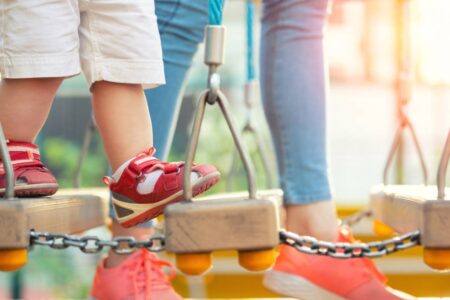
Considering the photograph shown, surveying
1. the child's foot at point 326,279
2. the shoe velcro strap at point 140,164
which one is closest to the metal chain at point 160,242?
the shoe velcro strap at point 140,164

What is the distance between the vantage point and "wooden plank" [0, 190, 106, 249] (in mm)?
954

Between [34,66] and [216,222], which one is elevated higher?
Result: [34,66]

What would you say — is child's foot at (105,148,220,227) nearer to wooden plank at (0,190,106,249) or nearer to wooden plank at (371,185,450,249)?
wooden plank at (0,190,106,249)

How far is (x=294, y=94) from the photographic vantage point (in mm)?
1455

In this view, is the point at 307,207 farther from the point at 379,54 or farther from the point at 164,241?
the point at 379,54

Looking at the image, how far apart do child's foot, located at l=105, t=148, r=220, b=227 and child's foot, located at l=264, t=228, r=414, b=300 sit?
0.40 m

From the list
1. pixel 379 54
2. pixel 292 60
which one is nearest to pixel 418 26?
pixel 379 54

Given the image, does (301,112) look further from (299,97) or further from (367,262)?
(367,262)

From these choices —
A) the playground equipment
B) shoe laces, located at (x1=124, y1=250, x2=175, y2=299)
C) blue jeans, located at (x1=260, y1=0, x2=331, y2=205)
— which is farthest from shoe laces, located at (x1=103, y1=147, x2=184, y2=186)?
blue jeans, located at (x1=260, y1=0, x2=331, y2=205)

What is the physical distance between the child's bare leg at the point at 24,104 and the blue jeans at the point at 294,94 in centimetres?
31

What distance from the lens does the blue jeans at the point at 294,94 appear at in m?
1.43

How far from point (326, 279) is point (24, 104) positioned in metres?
0.58

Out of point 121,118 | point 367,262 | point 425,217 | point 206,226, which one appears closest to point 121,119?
point 121,118

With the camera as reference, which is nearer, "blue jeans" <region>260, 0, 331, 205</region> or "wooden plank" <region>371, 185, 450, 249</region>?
"wooden plank" <region>371, 185, 450, 249</region>
